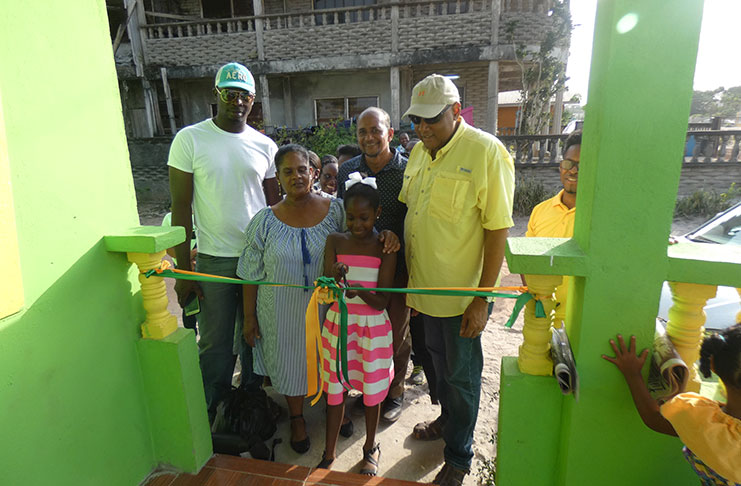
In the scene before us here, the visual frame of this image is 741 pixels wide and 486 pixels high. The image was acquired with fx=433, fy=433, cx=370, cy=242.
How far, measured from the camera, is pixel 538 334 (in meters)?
1.61

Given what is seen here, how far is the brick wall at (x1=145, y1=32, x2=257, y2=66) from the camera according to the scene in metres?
12.1

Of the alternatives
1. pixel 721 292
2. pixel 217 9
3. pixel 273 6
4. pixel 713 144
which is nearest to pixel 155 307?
pixel 721 292

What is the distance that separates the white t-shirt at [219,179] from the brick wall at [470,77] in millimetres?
11240

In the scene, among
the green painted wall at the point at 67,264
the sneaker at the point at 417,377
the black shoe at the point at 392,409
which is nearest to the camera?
the green painted wall at the point at 67,264

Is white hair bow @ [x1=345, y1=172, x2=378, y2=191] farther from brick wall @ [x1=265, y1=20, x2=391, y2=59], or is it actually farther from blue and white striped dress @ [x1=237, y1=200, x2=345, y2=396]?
brick wall @ [x1=265, y1=20, x2=391, y2=59]

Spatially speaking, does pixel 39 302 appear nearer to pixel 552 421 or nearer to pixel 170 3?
pixel 552 421

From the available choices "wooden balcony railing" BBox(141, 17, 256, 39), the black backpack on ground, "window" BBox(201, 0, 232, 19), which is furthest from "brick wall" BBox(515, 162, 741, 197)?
"window" BBox(201, 0, 232, 19)

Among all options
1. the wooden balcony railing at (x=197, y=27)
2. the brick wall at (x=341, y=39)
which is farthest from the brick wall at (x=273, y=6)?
the wooden balcony railing at (x=197, y=27)

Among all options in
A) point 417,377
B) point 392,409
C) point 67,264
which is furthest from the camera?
point 417,377

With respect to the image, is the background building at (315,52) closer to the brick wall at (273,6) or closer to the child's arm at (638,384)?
the brick wall at (273,6)

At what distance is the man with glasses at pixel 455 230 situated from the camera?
205 cm

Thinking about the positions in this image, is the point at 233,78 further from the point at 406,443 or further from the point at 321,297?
Answer: the point at 406,443

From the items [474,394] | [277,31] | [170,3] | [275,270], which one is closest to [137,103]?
[170,3]

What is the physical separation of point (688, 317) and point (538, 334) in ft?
1.55
